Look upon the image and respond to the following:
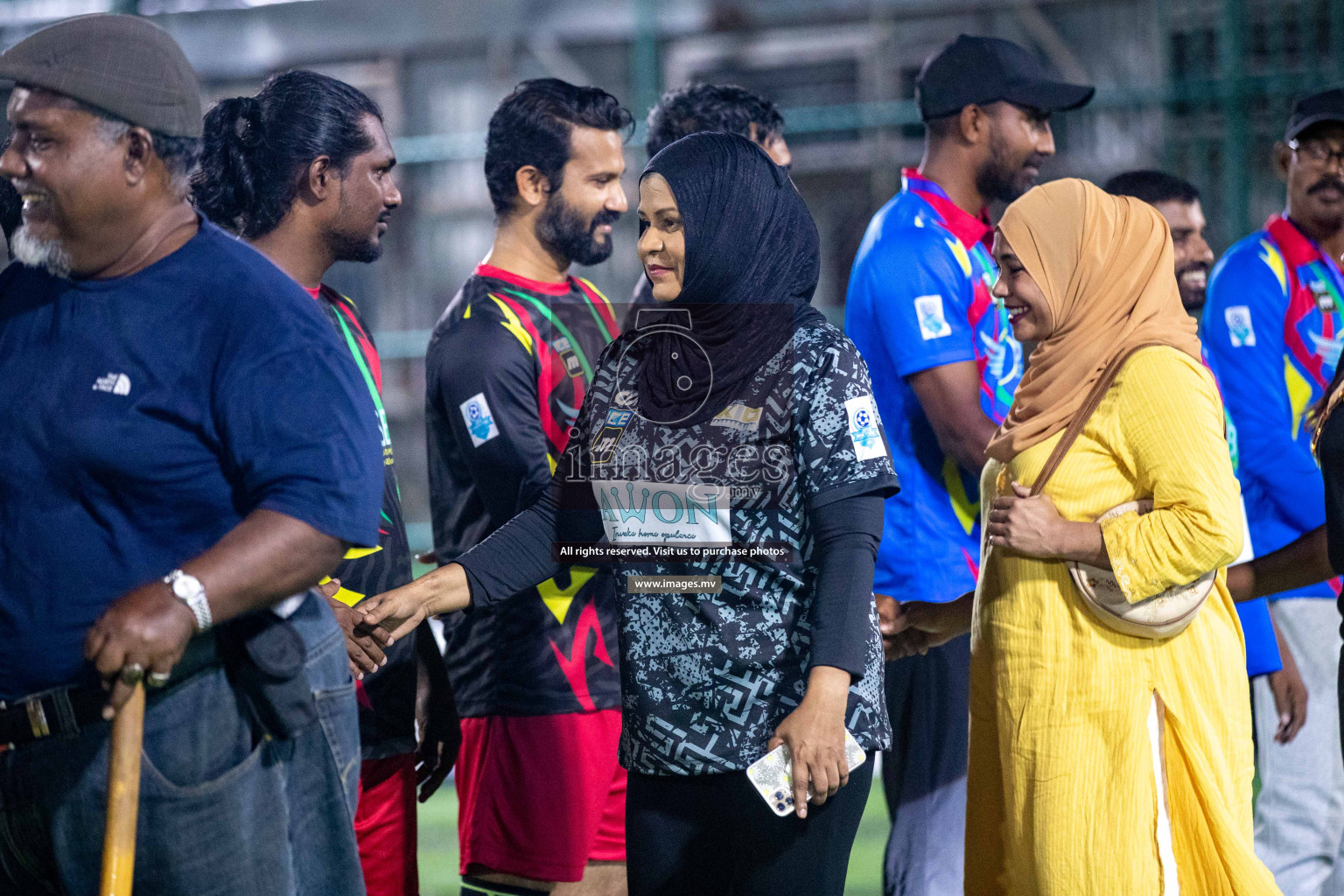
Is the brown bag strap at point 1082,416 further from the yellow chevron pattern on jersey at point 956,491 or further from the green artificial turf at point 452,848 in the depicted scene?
the green artificial turf at point 452,848

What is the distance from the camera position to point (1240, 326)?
172 inches

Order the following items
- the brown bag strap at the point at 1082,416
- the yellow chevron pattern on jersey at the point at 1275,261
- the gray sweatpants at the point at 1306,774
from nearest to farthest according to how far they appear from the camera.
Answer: the brown bag strap at the point at 1082,416 < the gray sweatpants at the point at 1306,774 < the yellow chevron pattern on jersey at the point at 1275,261

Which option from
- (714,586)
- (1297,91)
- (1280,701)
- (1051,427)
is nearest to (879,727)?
(714,586)

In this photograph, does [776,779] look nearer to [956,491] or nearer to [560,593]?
[560,593]

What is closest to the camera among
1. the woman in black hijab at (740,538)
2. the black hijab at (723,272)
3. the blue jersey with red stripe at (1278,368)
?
the woman in black hijab at (740,538)

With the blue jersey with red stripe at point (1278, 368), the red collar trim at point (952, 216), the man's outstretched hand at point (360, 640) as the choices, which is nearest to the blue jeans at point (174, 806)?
the man's outstretched hand at point (360, 640)

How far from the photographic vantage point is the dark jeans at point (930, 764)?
11.7 feet

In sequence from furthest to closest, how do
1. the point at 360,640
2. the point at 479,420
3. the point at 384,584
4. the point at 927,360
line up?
1. the point at 927,360
2. the point at 479,420
3. the point at 384,584
4. the point at 360,640

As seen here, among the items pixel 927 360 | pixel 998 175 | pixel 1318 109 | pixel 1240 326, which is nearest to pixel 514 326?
pixel 927 360

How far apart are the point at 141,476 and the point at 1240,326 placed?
132 inches

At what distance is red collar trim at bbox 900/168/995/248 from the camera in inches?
146

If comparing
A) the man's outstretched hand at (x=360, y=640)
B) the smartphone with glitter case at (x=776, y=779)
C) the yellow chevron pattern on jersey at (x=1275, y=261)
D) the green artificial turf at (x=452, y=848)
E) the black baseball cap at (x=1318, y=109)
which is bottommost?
the green artificial turf at (x=452, y=848)

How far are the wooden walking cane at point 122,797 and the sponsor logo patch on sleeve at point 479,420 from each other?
1.42 m

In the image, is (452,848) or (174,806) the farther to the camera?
(452,848)
